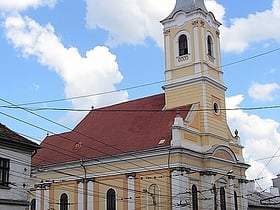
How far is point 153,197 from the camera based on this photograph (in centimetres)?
4097

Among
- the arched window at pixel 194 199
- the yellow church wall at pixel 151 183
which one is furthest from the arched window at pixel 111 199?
the arched window at pixel 194 199

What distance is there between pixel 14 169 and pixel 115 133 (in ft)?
69.3

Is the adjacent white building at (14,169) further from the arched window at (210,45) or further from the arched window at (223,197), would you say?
the arched window at (210,45)

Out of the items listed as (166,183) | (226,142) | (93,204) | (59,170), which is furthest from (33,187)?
(226,142)

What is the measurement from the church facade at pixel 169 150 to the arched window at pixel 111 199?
0.08m

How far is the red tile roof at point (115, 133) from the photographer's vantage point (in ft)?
142

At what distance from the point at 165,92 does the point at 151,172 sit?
25.3 feet

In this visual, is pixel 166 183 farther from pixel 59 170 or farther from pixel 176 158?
pixel 59 170

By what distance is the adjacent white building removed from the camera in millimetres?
25217

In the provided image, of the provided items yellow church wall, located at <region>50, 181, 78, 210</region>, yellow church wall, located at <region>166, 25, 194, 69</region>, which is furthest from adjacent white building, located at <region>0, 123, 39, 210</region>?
yellow church wall, located at <region>166, 25, 194, 69</region>

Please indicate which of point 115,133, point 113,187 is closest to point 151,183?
point 113,187

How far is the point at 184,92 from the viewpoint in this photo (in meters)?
44.3

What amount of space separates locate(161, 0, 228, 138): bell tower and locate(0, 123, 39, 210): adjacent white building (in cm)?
1936

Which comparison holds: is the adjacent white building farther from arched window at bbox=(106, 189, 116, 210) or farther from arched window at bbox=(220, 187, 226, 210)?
arched window at bbox=(220, 187, 226, 210)
